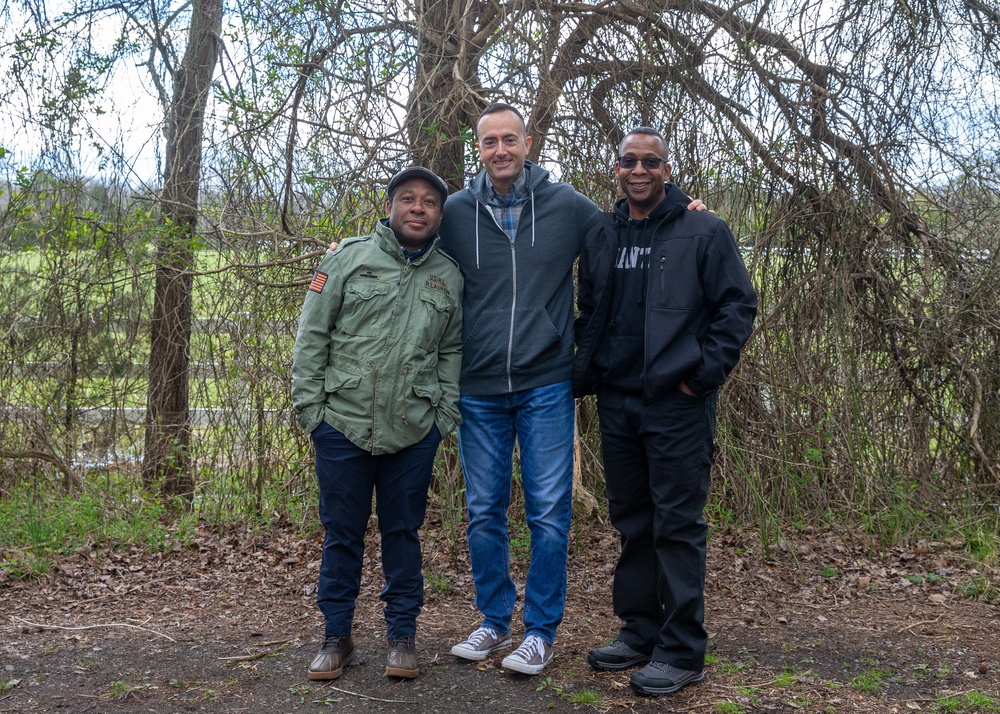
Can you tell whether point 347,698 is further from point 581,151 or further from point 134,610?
point 581,151

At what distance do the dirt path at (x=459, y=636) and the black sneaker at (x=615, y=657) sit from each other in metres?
0.05

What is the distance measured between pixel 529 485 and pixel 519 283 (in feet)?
2.94

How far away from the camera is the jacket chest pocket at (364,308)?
12.2ft

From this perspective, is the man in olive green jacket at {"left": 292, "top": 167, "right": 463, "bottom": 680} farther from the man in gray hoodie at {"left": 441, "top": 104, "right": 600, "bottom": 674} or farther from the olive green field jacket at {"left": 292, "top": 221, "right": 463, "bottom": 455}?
the man in gray hoodie at {"left": 441, "top": 104, "right": 600, "bottom": 674}

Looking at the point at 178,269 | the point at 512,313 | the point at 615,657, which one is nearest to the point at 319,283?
the point at 512,313

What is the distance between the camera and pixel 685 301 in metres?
3.58

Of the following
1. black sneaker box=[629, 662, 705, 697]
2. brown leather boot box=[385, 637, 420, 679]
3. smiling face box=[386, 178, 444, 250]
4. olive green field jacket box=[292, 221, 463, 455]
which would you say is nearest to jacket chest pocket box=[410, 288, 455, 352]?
olive green field jacket box=[292, 221, 463, 455]

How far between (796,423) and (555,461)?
3.19 m

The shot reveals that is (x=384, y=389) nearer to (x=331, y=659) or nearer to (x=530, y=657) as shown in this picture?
(x=331, y=659)

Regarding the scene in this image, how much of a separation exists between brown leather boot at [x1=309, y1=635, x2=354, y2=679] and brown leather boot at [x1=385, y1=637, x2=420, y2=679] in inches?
7.7

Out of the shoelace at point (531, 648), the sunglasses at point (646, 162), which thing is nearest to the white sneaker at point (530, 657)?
the shoelace at point (531, 648)

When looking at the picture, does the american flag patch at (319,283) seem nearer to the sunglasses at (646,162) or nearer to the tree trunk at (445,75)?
the sunglasses at (646,162)

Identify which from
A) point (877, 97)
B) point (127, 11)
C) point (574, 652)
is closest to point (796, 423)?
point (877, 97)

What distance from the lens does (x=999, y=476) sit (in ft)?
21.3
